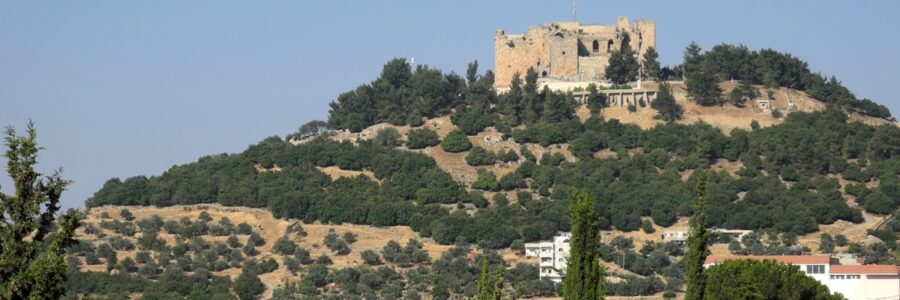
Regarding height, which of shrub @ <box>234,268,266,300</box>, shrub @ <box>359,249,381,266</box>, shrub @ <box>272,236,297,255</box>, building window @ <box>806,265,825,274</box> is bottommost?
shrub @ <box>234,268,266,300</box>

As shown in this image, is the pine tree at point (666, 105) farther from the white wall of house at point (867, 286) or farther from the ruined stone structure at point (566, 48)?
the white wall of house at point (867, 286)

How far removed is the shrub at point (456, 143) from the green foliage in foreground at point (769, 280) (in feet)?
129

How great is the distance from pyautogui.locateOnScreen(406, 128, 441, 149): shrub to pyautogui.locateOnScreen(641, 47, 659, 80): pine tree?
9729 millimetres

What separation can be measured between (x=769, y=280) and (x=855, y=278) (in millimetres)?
10492

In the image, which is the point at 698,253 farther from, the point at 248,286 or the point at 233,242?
the point at 233,242

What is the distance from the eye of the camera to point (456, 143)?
90.4 meters

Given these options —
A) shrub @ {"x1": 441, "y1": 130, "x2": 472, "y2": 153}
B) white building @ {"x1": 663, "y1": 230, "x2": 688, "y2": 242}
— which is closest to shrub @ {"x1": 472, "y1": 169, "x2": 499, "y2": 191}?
shrub @ {"x1": 441, "y1": 130, "x2": 472, "y2": 153}

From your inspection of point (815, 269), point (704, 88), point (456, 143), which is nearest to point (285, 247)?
point (456, 143)

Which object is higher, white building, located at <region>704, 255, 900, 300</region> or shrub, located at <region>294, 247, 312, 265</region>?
shrub, located at <region>294, 247, 312, 265</region>

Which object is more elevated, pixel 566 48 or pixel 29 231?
pixel 566 48

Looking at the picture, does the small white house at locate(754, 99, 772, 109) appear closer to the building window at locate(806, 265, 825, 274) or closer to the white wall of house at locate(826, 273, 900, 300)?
the building window at locate(806, 265, 825, 274)

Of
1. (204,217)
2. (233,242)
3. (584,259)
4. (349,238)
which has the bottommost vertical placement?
(584,259)

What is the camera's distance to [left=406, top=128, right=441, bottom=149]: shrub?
9094 centimetres

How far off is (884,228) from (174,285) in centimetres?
2784
